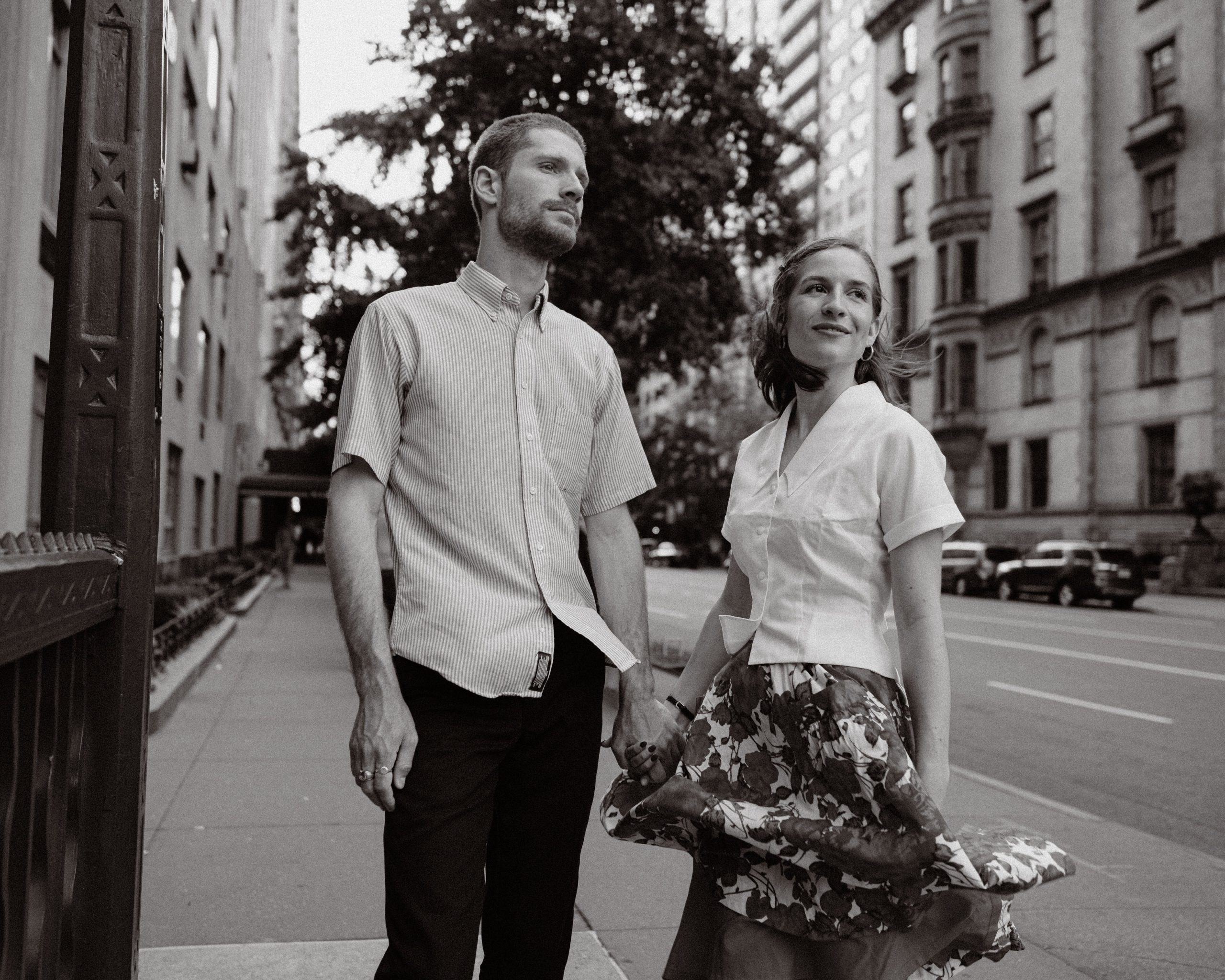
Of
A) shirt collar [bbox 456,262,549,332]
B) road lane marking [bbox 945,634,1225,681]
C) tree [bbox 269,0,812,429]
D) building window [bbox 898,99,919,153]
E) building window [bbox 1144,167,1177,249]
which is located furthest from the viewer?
building window [bbox 898,99,919,153]

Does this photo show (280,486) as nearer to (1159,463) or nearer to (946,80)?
(1159,463)

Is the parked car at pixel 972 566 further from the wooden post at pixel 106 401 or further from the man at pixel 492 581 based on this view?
the wooden post at pixel 106 401

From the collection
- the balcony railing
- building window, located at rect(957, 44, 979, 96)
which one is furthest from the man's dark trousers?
building window, located at rect(957, 44, 979, 96)

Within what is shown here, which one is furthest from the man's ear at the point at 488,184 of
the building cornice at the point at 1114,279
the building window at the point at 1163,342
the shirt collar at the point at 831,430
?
the building window at the point at 1163,342

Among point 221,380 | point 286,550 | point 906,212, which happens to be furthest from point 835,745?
point 906,212

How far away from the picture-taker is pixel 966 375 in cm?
4328

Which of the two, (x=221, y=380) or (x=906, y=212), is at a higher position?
(x=906, y=212)

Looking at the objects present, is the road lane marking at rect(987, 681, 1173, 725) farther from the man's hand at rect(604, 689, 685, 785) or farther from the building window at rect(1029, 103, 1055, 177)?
the building window at rect(1029, 103, 1055, 177)

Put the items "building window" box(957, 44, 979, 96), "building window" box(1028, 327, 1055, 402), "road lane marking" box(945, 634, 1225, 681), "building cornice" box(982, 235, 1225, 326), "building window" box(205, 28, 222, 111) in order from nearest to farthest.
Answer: "road lane marking" box(945, 634, 1225, 681) < "building window" box(205, 28, 222, 111) < "building cornice" box(982, 235, 1225, 326) < "building window" box(1028, 327, 1055, 402) < "building window" box(957, 44, 979, 96)

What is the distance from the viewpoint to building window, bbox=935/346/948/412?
142 ft

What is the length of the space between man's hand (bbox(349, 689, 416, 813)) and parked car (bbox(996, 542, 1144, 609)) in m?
25.8

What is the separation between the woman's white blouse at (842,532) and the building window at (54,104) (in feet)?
28.6

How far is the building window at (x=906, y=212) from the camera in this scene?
47.3 m

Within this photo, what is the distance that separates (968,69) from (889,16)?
6474mm
